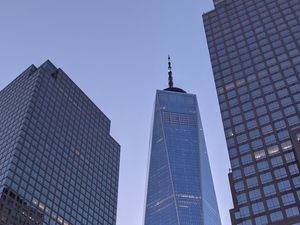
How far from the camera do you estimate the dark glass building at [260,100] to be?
340 ft

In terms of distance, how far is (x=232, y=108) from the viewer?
5118 inches

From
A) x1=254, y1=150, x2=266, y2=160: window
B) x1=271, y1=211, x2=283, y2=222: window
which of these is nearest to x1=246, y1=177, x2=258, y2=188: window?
x1=254, y1=150, x2=266, y2=160: window

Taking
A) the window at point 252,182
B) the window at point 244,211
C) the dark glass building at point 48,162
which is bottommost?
the window at point 244,211

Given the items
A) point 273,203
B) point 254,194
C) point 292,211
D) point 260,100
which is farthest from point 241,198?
point 260,100

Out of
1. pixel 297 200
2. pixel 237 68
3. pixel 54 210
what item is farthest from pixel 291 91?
pixel 54 210

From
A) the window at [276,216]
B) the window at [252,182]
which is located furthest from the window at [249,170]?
the window at [276,216]

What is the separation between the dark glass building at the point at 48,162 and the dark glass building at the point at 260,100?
214 feet

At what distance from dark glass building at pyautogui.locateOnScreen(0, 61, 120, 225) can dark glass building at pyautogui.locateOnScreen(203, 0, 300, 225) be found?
214ft

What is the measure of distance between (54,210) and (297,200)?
3233 inches

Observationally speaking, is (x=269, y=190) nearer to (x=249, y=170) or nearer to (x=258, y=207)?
(x=258, y=207)

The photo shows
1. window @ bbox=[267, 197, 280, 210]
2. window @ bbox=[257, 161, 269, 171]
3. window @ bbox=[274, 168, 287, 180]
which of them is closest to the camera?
window @ bbox=[267, 197, 280, 210]

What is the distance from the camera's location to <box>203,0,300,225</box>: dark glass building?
104 m

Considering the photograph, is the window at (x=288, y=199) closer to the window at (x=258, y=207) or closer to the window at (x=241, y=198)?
the window at (x=258, y=207)

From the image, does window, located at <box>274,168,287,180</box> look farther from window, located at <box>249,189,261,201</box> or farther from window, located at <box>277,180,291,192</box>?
window, located at <box>249,189,261,201</box>
